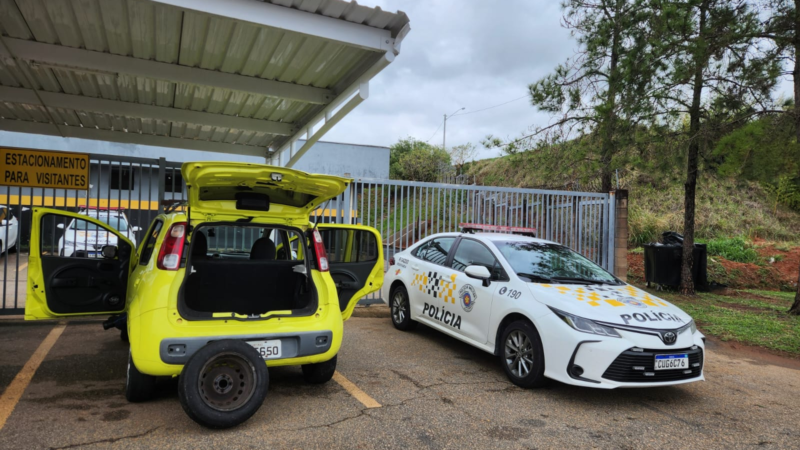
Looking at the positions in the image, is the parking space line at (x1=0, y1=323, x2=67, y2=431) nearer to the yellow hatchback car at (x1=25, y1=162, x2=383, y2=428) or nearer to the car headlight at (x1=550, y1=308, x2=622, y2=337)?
the yellow hatchback car at (x1=25, y1=162, x2=383, y2=428)

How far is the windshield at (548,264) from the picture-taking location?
17.4 ft

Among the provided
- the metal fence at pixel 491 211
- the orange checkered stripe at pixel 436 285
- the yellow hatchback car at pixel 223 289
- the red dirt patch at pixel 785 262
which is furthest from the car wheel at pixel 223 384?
the red dirt patch at pixel 785 262

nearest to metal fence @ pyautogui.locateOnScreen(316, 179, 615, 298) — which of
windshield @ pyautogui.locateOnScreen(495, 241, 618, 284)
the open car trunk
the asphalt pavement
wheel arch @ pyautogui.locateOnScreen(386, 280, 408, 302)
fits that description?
wheel arch @ pyautogui.locateOnScreen(386, 280, 408, 302)

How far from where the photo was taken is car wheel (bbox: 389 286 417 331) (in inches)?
266

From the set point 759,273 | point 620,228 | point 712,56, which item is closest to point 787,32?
point 712,56

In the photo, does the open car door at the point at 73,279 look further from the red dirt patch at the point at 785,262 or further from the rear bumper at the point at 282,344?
the red dirt patch at the point at 785,262

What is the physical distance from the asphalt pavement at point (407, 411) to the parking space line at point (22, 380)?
0.17 ft

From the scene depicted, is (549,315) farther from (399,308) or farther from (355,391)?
(399,308)

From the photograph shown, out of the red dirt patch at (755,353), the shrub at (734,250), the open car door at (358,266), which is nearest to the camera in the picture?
the open car door at (358,266)

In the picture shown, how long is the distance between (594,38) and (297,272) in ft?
29.1

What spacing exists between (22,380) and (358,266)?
311 cm

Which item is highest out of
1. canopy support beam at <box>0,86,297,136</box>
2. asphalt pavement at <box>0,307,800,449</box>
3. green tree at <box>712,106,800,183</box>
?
canopy support beam at <box>0,86,297,136</box>

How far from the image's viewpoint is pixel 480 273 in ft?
16.9

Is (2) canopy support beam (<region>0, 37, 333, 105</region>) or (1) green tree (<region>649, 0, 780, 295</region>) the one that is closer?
(2) canopy support beam (<region>0, 37, 333, 105</region>)
